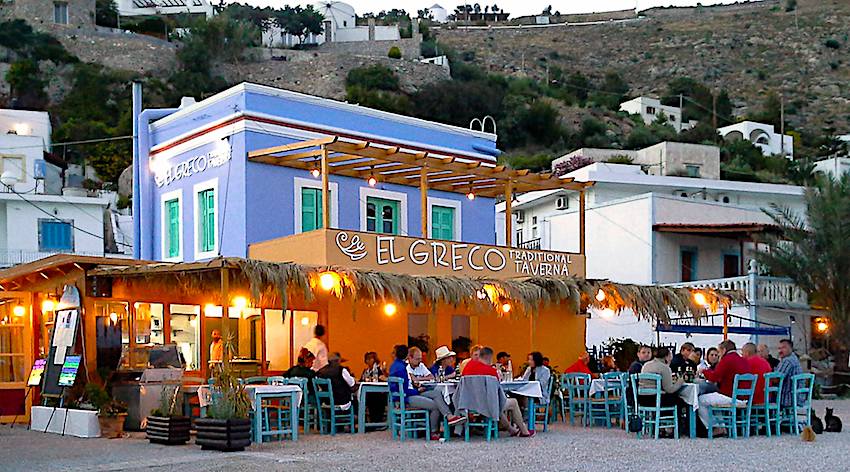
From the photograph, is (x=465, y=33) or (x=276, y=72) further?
(x=465, y=33)

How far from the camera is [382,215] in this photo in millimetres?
19625

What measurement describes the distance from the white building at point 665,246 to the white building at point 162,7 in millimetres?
64452

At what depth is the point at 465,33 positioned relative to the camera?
355ft

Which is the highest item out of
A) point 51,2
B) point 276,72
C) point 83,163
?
point 51,2

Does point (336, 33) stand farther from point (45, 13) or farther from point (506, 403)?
point (506, 403)

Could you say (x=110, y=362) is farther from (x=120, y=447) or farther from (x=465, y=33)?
(x=465, y=33)

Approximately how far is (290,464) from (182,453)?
5.33 ft

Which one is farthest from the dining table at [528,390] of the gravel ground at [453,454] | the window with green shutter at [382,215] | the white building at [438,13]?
the white building at [438,13]

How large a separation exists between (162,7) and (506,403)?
8442 centimetres

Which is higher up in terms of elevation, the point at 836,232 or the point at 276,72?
the point at 276,72

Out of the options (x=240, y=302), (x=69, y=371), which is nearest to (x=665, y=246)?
(x=240, y=302)

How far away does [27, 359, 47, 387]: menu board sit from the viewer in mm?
14758

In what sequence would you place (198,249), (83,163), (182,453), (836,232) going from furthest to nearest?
(83,163) → (836,232) → (198,249) → (182,453)

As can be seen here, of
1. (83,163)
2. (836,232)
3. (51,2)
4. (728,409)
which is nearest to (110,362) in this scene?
(728,409)
